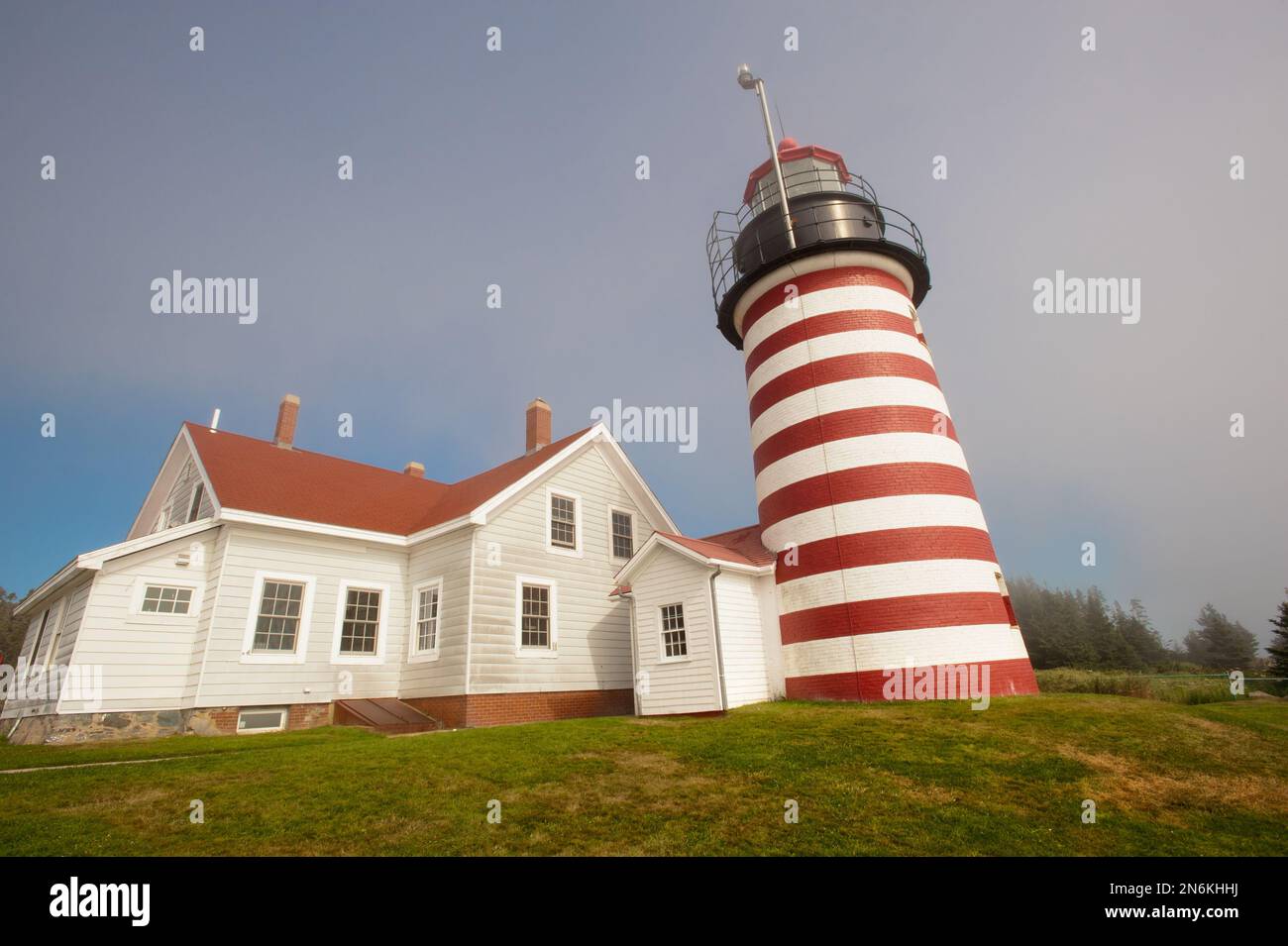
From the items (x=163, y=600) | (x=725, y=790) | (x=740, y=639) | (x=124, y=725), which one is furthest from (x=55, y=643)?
(x=725, y=790)

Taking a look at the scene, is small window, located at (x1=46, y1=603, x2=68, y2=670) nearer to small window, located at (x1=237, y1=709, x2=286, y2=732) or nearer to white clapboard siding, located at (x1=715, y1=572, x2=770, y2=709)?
small window, located at (x1=237, y1=709, x2=286, y2=732)

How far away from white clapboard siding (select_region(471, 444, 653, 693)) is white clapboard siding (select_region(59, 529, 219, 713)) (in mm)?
6443

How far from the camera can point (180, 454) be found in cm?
1891

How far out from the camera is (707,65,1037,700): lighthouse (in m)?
13.3

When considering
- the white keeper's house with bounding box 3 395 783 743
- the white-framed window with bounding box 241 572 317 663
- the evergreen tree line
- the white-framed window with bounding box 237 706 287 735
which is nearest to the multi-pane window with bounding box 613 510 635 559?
the white keeper's house with bounding box 3 395 783 743

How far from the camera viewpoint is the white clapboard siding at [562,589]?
52.1ft

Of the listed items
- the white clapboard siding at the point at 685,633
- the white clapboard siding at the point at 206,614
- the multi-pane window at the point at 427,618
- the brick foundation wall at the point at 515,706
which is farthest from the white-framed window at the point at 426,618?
the white clapboard siding at the point at 685,633

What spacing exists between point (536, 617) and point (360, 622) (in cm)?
464

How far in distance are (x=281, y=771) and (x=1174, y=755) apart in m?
12.7

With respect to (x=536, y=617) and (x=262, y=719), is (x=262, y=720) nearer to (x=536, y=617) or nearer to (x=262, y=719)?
(x=262, y=719)

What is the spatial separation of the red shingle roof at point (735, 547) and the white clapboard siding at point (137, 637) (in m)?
11.4

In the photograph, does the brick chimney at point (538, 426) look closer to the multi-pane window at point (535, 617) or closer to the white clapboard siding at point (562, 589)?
the white clapboard siding at point (562, 589)
